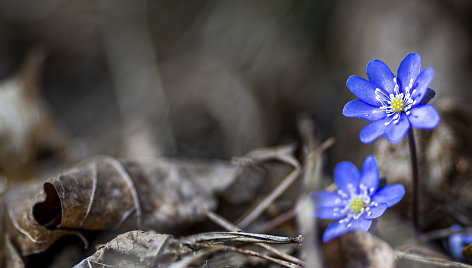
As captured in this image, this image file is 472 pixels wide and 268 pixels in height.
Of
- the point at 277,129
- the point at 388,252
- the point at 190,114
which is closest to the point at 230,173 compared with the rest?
the point at 388,252

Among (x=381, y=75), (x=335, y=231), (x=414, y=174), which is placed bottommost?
(x=335, y=231)

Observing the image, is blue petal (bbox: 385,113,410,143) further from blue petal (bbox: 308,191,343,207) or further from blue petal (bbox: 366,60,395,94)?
blue petal (bbox: 308,191,343,207)

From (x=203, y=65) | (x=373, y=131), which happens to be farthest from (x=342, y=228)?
(x=203, y=65)

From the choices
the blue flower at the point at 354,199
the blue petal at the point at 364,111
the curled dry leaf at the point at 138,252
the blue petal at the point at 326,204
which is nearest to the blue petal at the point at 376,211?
the blue flower at the point at 354,199

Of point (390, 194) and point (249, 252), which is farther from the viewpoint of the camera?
point (390, 194)

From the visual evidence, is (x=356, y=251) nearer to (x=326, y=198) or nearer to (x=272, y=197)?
(x=326, y=198)

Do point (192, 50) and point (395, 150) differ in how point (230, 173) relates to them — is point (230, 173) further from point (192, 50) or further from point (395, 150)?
point (192, 50)

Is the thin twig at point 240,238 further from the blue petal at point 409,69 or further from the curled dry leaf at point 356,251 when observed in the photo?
the blue petal at point 409,69
